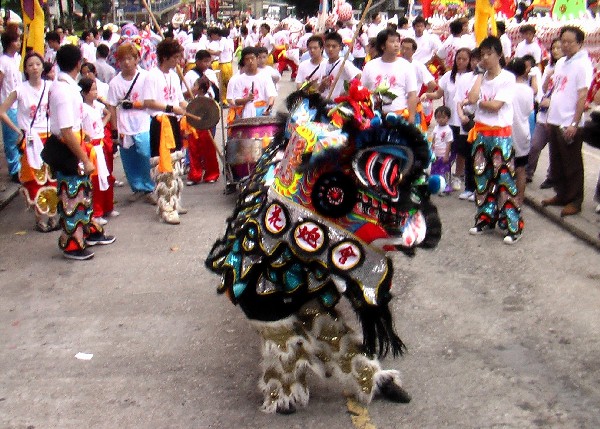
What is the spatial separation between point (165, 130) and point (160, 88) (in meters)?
0.50

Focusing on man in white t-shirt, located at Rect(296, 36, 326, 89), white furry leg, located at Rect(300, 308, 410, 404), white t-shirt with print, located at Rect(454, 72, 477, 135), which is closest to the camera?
white furry leg, located at Rect(300, 308, 410, 404)

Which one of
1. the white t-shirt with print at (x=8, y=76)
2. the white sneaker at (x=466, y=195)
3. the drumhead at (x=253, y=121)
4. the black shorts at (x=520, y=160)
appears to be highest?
the white t-shirt with print at (x=8, y=76)

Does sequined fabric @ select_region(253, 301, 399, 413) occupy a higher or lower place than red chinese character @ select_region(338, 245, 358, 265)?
lower

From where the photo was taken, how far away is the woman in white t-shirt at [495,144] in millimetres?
7109

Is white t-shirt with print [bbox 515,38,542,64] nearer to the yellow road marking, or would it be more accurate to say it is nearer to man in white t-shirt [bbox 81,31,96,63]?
man in white t-shirt [bbox 81,31,96,63]

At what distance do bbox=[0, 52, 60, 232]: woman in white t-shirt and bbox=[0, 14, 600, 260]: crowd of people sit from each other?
0.5 inches

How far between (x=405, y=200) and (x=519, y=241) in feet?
13.6

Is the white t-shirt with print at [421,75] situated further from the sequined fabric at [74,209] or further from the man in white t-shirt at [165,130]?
the sequined fabric at [74,209]

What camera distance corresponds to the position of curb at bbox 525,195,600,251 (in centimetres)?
729

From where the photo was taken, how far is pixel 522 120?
7.84 meters

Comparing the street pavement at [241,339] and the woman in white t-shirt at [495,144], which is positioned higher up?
the woman in white t-shirt at [495,144]

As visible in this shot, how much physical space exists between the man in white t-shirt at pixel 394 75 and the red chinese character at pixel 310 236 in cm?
497

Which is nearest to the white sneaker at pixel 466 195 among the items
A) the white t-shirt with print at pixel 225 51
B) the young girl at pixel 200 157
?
the young girl at pixel 200 157

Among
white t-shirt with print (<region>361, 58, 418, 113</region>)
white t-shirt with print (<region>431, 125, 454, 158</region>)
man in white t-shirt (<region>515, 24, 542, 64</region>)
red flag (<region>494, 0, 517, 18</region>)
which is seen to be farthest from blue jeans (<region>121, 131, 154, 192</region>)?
red flag (<region>494, 0, 517, 18</region>)
